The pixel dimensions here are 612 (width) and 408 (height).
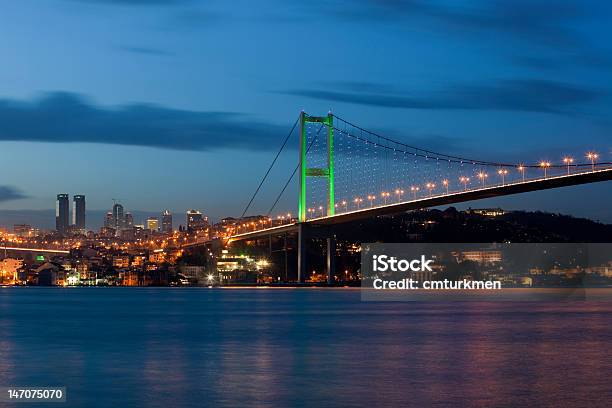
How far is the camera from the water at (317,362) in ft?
46.4

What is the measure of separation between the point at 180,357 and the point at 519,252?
284ft

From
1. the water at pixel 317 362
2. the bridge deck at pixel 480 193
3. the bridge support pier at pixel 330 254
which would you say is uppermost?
the bridge deck at pixel 480 193

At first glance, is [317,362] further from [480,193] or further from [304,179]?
[304,179]

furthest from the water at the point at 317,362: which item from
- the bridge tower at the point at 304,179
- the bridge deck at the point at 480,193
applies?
the bridge tower at the point at 304,179

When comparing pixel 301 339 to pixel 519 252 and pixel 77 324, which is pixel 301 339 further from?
pixel 519 252

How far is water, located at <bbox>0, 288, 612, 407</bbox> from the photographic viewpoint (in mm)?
14133

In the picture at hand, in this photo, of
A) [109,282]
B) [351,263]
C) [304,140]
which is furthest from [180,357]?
[109,282]
